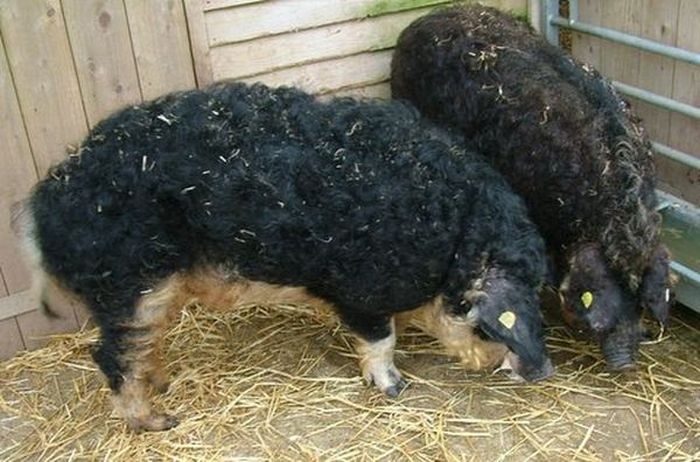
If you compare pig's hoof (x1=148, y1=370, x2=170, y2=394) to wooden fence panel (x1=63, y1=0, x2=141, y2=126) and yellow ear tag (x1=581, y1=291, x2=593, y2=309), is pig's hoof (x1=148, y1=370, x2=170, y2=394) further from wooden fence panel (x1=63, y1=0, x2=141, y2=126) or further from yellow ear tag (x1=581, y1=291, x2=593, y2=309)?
yellow ear tag (x1=581, y1=291, x2=593, y2=309)

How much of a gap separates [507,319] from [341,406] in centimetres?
93

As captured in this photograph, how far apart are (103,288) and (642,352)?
2.51m

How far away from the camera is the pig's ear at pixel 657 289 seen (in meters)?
3.87

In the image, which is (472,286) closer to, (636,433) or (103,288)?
(636,433)

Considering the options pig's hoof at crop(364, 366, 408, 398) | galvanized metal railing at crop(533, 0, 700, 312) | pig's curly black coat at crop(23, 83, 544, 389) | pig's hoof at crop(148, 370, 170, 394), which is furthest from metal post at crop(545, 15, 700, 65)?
pig's hoof at crop(148, 370, 170, 394)

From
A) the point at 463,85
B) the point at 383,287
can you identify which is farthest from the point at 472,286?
the point at 463,85

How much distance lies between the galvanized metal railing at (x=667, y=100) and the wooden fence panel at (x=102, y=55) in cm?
237

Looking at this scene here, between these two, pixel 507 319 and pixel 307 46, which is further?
pixel 307 46

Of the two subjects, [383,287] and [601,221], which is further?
[601,221]

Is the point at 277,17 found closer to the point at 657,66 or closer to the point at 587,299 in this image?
the point at 657,66

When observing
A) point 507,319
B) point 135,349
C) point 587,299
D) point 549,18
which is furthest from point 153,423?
point 549,18

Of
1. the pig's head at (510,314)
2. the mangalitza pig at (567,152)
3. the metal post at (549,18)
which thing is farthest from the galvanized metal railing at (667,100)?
the pig's head at (510,314)

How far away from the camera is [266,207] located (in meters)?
3.41

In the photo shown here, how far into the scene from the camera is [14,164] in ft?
13.7
